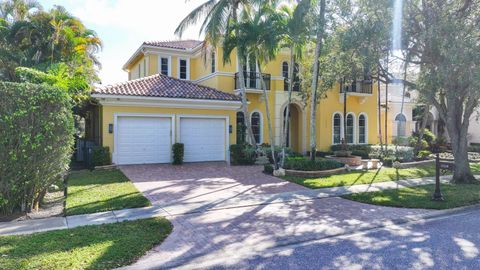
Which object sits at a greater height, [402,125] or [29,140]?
[402,125]

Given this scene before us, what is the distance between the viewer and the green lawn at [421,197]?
924 centimetres

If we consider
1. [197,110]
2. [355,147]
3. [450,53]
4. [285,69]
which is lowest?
[355,147]

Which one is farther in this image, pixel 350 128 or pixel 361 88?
pixel 350 128

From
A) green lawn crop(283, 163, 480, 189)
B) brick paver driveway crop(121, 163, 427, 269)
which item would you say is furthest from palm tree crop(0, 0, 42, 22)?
green lawn crop(283, 163, 480, 189)

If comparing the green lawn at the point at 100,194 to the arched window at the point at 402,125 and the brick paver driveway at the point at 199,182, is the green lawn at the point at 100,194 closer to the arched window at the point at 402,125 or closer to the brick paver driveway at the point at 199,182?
the brick paver driveway at the point at 199,182

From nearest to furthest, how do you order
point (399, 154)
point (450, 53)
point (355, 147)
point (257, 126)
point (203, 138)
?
point (450, 53) → point (203, 138) → point (399, 154) → point (257, 126) → point (355, 147)

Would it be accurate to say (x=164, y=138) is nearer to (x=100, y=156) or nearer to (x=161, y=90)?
(x=161, y=90)

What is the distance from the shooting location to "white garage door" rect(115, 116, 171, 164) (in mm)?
16094

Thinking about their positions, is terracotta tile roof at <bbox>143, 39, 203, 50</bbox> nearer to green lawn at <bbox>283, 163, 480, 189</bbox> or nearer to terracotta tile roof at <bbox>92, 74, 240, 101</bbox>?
terracotta tile roof at <bbox>92, 74, 240, 101</bbox>

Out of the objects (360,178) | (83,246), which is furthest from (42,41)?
(360,178)

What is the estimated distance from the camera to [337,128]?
24875 millimetres

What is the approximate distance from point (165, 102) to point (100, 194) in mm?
7458

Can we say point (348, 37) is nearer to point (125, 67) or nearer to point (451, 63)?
point (451, 63)

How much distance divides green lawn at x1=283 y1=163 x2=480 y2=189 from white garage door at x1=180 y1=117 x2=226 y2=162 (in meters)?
5.61
